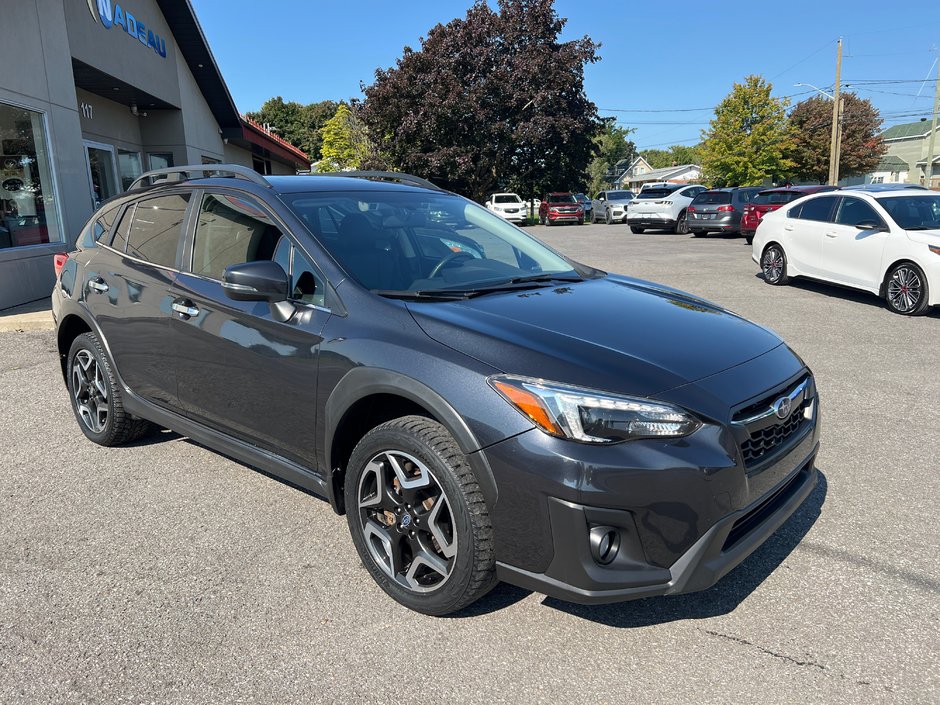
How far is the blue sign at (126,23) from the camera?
13.3 m

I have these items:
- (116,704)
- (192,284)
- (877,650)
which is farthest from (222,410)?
(877,650)

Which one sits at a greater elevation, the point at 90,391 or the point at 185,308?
the point at 185,308

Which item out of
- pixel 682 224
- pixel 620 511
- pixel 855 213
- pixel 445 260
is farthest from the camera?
pixel 682 224

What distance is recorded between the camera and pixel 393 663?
257cm

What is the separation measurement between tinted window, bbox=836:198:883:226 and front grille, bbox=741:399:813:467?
26.7 feet

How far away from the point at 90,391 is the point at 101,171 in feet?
41.4

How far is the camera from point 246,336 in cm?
336

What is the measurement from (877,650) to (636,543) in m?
1.02

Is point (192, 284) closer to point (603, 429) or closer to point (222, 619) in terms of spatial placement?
point (222, 619)

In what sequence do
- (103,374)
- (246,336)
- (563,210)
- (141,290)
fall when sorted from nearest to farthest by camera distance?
(246,336), (141,290), (103,374), (563,210)

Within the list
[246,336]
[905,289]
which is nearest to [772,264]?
[905,289]

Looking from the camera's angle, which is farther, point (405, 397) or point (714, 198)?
point (714, 198)

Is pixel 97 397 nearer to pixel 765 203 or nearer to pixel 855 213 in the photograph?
pixel 855 213

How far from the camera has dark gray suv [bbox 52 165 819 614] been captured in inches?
94.8
